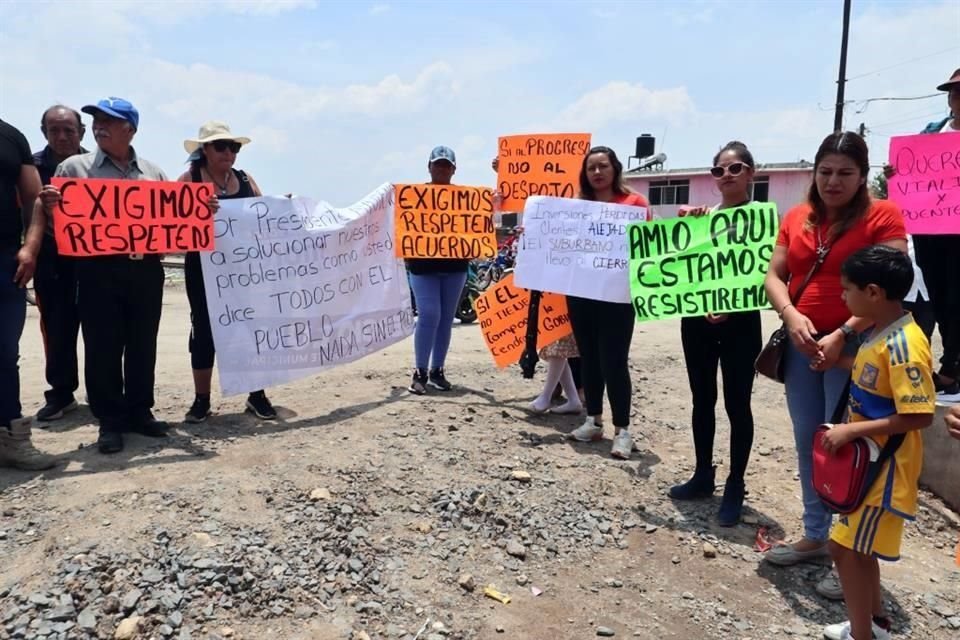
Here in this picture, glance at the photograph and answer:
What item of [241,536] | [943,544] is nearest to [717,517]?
[943,544]

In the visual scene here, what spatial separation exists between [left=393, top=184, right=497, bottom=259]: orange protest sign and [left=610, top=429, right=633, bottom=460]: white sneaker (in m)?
2.09

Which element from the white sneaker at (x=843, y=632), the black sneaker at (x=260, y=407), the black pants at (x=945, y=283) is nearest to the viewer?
the white sneaker at (x=843, y=632)

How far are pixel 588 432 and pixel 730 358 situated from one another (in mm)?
1374

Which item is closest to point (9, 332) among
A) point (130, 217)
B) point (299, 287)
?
point (130, 217)

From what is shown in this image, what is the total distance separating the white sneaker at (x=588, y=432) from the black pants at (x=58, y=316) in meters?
3.54

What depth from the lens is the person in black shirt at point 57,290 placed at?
15.6 ft

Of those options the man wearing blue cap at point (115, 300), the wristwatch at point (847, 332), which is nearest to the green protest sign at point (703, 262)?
the wristwatch at point (847, 332)

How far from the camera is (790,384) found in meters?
3.18

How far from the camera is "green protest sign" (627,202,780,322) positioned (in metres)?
3.59

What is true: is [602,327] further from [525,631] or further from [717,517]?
[525,631]

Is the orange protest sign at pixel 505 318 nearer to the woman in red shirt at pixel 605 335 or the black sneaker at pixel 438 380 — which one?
the black sneaker at pixel 438 380

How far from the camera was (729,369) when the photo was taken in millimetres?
3615

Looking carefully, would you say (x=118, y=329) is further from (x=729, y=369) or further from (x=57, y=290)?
(x=729, y=369)

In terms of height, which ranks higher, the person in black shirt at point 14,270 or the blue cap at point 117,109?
the blue cap at point 117,109
